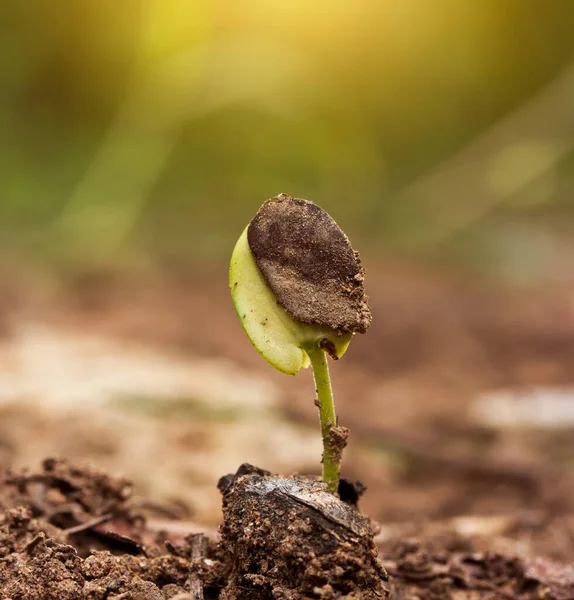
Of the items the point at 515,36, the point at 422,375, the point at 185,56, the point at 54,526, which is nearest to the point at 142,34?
the point at 185,56

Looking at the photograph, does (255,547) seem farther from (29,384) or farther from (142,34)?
Answer: (142,34)

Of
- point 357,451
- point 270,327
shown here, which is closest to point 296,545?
point 270,327

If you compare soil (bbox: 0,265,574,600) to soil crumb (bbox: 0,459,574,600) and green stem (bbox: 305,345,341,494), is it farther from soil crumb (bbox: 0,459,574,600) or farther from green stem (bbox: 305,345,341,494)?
green stem (bbox: 305,345,341,494)

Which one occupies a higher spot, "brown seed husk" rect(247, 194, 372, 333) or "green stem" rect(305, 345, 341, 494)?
"brown seed husk" rect(247, 194, 372, 333)

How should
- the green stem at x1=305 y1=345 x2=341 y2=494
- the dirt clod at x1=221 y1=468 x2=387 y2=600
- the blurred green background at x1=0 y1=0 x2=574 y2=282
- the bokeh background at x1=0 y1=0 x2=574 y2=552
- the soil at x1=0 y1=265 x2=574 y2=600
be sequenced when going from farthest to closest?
the blurred green background at x1=0 y1=0 x2=574 y2=282 → the bokeh background at x1=0 y1=0 x2=574 y2=552 → the soil at x1=0 y1=265 x2=574 y2=600 → the green stem at x1=305 y1=345 x2=341 y2=494 → the dirt clod at x1=221 y1=468 x2=387 y2=600

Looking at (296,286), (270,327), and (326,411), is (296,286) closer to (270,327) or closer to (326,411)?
(270,327)

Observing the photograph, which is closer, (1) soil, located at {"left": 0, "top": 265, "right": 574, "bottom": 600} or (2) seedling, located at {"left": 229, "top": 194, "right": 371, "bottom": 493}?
(2) seedling, located at {"left": 229, "top": 194, "right": 371, "bottom": 493}

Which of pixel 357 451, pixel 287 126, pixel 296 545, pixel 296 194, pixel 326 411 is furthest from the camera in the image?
pixel 287 126

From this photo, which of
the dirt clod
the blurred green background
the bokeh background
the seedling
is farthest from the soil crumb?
the blurred green background
